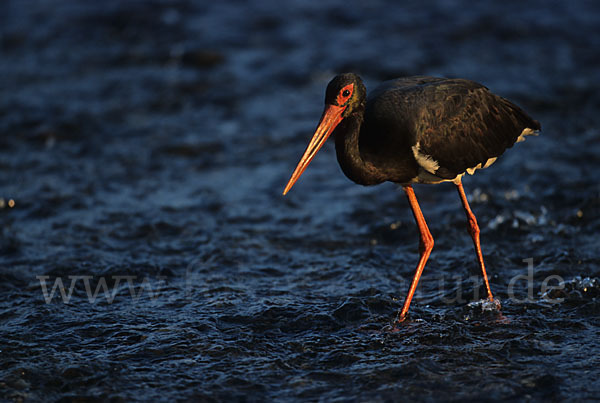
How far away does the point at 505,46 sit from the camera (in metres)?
12.1

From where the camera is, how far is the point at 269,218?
7.99 m

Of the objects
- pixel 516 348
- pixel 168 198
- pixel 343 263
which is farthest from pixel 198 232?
pixel 516 348

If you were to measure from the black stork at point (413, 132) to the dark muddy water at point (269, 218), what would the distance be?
63 centimetres

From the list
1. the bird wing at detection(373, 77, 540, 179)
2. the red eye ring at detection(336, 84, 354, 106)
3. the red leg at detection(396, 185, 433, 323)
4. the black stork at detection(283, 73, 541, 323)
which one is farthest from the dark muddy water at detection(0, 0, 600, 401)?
the red eye ring at detection(336, 84, 354, 106)

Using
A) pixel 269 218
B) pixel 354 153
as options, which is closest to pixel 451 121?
pixel 354 153

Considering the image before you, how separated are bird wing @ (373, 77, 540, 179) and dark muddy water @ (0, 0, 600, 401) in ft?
3.43

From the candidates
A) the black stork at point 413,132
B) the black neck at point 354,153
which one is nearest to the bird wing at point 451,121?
the black stork at point 413,132

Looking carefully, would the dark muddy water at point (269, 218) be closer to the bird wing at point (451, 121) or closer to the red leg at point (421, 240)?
the red leg at point (421, 240)

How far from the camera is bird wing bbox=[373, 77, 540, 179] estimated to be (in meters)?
6.06

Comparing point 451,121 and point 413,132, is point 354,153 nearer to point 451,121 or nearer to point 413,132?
point 413,132

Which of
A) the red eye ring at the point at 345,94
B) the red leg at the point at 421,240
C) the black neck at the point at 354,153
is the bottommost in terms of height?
the red leg at the point at 421,240

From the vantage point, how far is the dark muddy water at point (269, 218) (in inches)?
209

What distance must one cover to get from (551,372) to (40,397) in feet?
10.8

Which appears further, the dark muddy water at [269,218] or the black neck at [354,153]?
the black neck at [354,153]
